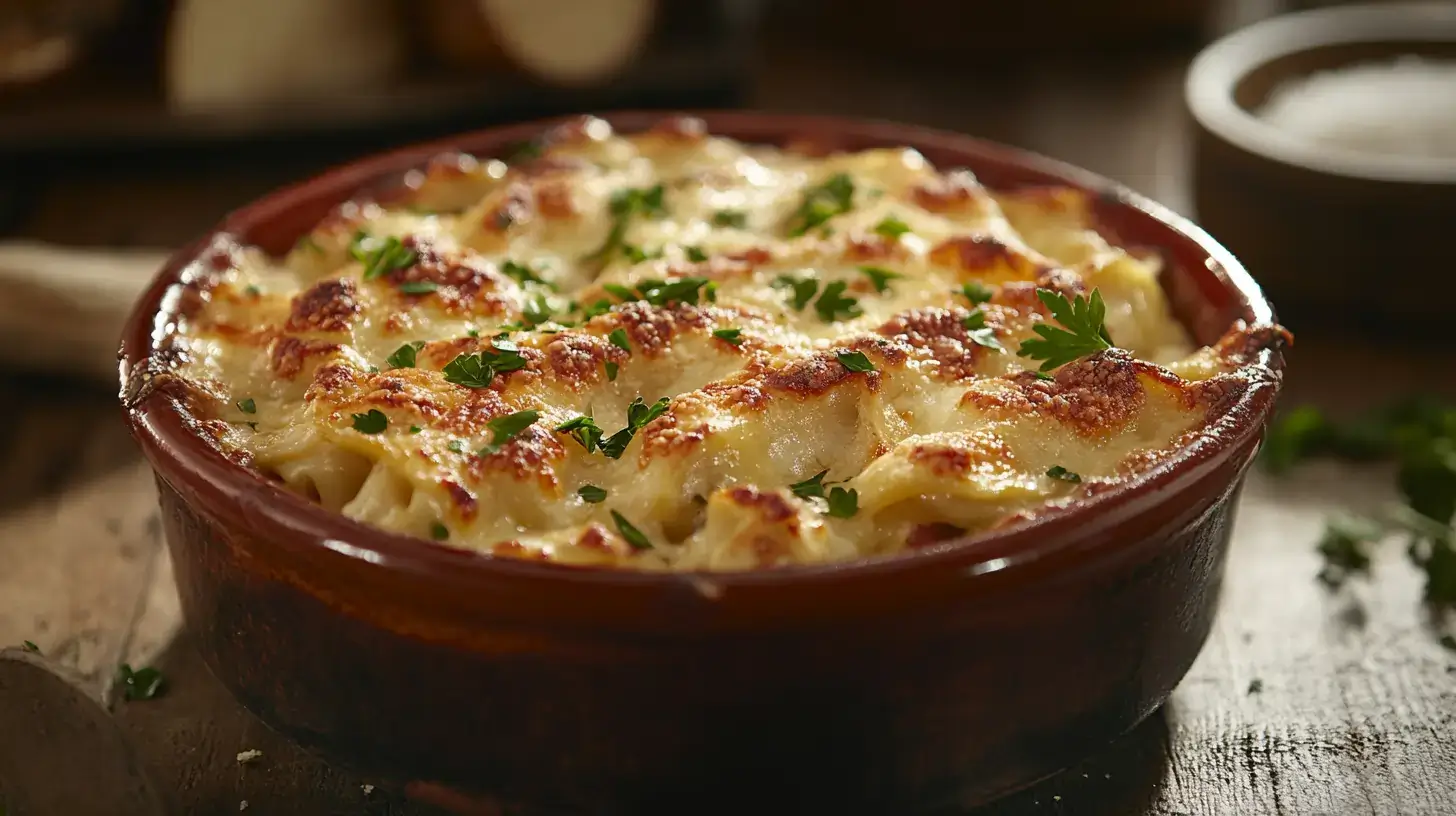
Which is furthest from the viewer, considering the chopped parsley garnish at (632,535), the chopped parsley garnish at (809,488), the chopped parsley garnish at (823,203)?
the chopped parsley garnish at (823,203)

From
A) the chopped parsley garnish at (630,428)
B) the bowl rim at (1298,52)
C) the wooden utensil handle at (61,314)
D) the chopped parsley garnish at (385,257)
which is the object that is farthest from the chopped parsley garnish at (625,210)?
the bowl rim at (1298,52)

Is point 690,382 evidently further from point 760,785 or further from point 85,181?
point 85,181

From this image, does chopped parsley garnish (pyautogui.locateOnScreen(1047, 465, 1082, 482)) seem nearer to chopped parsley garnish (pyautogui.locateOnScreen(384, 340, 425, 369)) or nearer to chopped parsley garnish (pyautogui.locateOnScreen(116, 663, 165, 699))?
chopped parsley garnish (pyautogui.locateOnScreen(384, 340, 425, 369))

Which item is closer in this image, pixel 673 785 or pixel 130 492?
pixel 673 785

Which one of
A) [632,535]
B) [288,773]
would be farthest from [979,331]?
[288,773]

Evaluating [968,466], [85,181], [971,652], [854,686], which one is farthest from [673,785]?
[85,181]

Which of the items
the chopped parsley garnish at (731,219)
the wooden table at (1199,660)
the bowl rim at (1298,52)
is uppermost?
the chopped parsley garnish at (731,219)

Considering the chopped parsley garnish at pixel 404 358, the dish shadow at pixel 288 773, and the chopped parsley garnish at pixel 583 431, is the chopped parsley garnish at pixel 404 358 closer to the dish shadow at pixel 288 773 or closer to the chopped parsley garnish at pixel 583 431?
the chopped parsley garnish at pixel 583 431
